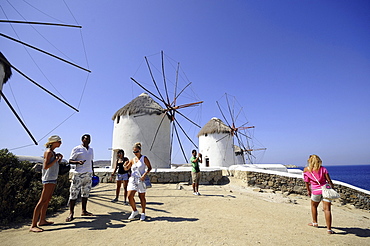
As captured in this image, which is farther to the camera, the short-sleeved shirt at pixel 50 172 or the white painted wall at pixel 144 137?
the white painted wall at pixel 144 137

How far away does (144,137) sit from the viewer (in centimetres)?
1273

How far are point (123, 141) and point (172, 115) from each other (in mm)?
3868

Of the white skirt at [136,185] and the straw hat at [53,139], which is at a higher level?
the straw hat at [53,139]

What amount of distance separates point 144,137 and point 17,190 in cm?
877

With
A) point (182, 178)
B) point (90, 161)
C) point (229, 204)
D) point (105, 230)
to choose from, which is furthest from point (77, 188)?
point (182, 178)

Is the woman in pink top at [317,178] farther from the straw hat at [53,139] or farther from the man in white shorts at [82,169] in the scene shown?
the straw hat at [53,139]

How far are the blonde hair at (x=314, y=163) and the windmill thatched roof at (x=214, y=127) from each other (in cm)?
1790

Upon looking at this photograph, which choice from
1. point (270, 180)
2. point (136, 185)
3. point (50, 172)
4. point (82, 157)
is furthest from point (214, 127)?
point (50, 172)

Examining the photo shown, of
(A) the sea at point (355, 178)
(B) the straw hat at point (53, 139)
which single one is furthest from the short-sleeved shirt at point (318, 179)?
(A) the sea at point (355, 178)

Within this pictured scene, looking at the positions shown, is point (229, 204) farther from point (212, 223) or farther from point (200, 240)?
point (200, 240)

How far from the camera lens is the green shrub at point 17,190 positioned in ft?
12.0

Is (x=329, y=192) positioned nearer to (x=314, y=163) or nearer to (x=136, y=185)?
(x=314, y=163)

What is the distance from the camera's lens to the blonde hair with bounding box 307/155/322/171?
139 inches

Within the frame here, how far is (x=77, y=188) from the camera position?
376 cm
